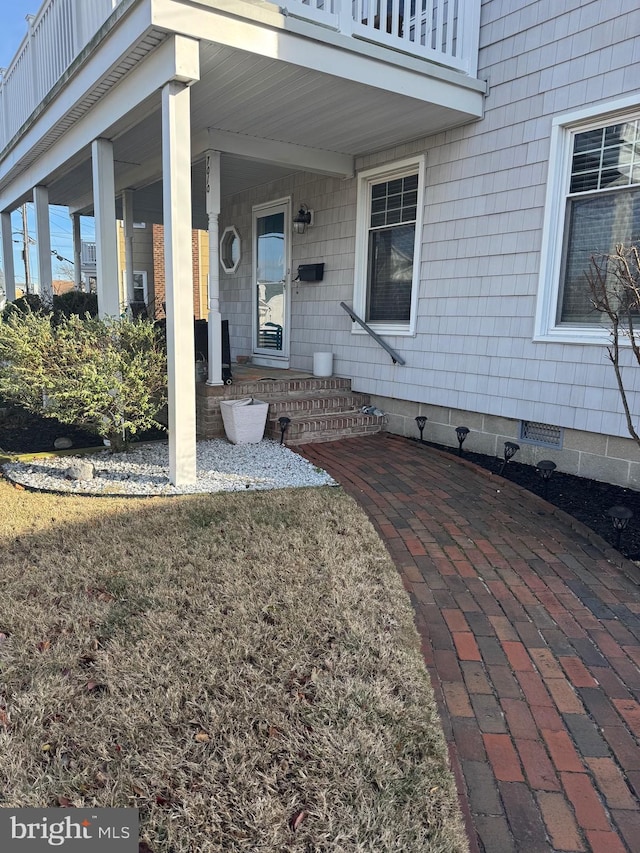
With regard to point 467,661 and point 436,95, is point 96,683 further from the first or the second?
point 436,95

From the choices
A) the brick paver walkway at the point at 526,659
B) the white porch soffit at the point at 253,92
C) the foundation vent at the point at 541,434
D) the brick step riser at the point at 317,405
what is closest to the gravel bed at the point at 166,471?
the brick step riser at the point at 317,405

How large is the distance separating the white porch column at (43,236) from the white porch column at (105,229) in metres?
2.69

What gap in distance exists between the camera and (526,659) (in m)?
2.39

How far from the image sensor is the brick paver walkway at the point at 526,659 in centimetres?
168

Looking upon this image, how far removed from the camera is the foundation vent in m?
4.91

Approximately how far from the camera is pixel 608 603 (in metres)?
2.85

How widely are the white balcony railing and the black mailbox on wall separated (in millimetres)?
2578

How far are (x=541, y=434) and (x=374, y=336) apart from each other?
217 cm

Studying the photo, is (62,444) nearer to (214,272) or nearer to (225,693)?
(214,272)

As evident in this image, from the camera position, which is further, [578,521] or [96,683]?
[578,521]

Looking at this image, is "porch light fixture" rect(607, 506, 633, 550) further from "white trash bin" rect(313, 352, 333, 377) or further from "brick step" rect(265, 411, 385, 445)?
"white trash bin" rect(313, 352, 333, 377)

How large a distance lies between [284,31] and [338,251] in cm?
291

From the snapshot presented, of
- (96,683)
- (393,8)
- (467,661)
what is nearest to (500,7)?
(393,8)

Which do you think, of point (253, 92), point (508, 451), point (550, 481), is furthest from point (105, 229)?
point (550, 481)
